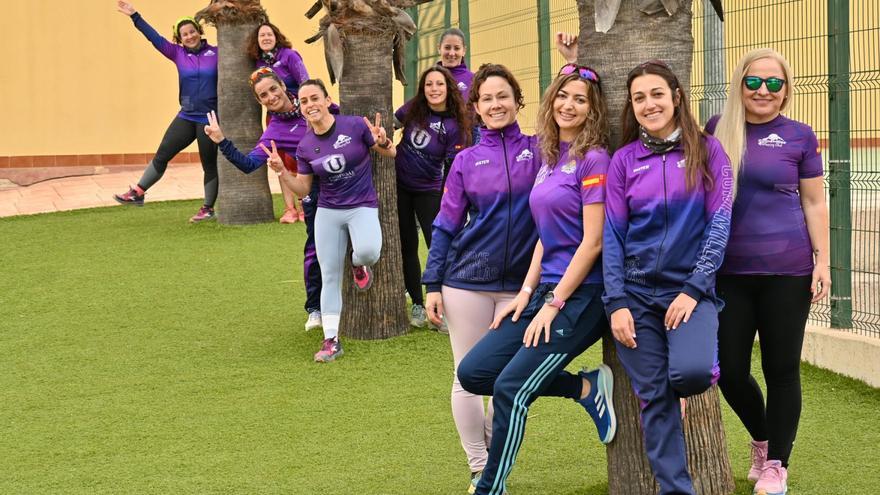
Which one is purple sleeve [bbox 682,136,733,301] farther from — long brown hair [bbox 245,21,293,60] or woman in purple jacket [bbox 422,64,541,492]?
long brown hair [bbox 245,21,293,60]

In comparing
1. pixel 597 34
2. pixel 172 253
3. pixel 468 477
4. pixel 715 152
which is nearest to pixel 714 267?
pixel 715 152

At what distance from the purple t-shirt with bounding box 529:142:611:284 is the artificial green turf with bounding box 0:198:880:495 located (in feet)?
3.60

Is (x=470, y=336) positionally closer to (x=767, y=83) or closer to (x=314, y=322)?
(x=767, y=83)

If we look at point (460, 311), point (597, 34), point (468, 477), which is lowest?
point (468, 477)

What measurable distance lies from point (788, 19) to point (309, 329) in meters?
3.72

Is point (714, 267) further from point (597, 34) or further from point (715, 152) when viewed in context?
point (597, 34)

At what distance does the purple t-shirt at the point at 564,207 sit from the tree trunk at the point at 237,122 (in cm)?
831

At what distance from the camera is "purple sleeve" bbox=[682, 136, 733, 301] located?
4.23 metres

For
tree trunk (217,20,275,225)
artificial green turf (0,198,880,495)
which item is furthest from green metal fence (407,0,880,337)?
tree trunk (217,20,275,225)

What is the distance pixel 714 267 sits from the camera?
425 cm

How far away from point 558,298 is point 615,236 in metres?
0.34

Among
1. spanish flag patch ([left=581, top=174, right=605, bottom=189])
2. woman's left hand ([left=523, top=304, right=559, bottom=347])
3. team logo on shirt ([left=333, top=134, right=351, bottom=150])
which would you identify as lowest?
woman's left hand ([left=523, top=304, right=559, bottom=347])

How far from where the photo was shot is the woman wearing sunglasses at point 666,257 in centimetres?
423

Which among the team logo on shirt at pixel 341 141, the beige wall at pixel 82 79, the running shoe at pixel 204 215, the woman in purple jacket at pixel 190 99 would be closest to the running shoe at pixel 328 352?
the team logo on shirt at pixel 341 141
